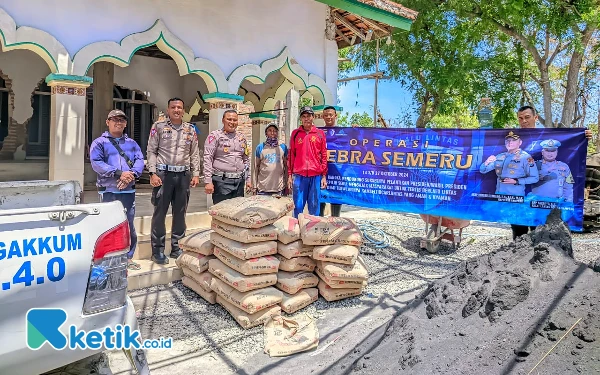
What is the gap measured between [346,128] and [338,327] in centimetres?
335

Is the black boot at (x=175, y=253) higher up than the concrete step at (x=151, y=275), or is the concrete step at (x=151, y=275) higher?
the black boot at (x=175, y=253)

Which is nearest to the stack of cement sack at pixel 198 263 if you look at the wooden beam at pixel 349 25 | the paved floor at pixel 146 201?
the paved floor at pixel 146 201

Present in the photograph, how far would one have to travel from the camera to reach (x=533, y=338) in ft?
8.45

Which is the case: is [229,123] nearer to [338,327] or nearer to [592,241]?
[338,327]

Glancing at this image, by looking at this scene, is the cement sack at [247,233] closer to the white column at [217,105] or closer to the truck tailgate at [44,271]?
the truck tailgate at [44,271]

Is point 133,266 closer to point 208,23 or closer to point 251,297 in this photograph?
point 251,297

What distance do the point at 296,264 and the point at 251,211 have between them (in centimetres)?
70

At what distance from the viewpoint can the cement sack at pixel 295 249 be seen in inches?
166

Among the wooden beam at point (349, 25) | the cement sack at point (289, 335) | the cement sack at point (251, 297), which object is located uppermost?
the wooden beam at point (349, 25)

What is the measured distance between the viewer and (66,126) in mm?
Result: 5316

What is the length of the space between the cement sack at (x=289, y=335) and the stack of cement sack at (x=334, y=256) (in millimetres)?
472

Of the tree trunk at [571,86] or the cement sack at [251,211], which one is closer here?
the cement sack at [251,211]

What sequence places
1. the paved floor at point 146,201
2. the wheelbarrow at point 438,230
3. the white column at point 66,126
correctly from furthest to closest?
the paved floor at point 146,201 < the wheelbarrow at point 438,230 < the white column at point 66,126

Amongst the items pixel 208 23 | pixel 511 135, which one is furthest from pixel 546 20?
pixel 208 23
